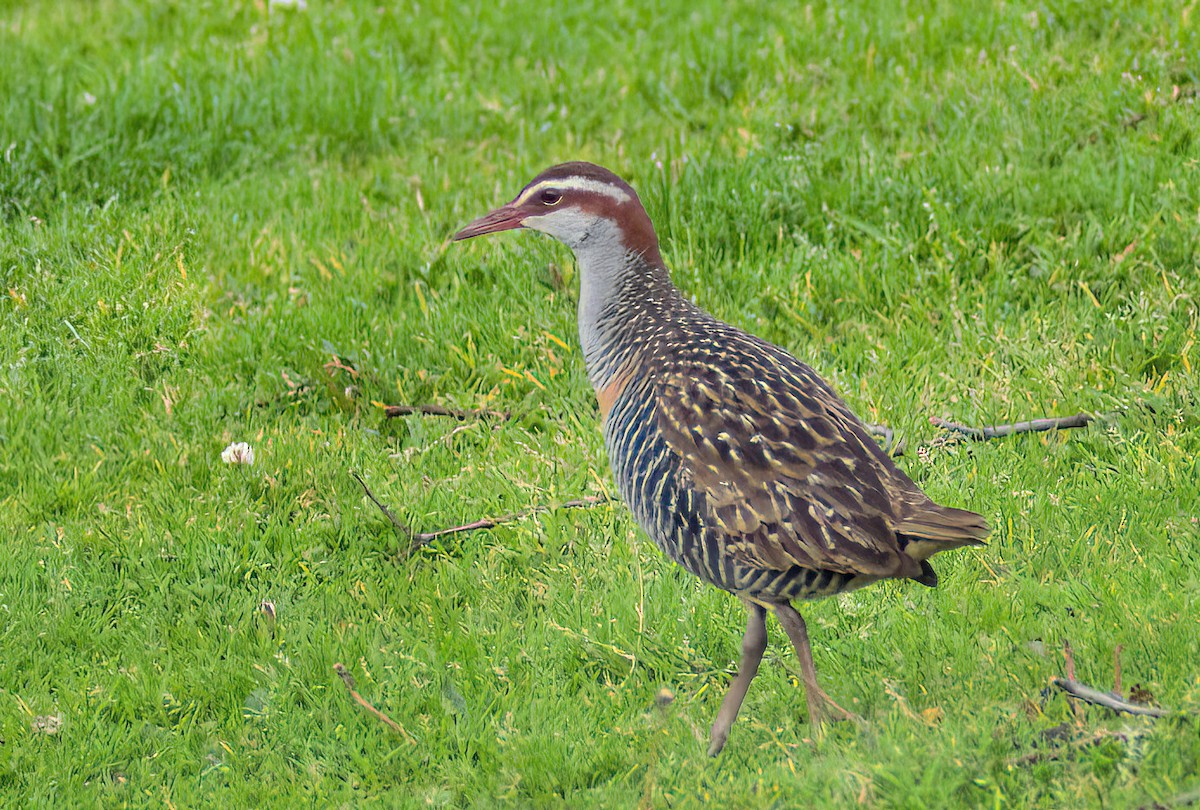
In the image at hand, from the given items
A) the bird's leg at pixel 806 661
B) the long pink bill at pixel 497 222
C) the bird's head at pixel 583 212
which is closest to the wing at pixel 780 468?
the bird's leg at pixel 806 661

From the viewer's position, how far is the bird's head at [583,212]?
16.5 feet

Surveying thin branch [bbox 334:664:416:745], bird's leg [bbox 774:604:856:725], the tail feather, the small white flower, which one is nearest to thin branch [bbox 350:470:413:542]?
the small white flower

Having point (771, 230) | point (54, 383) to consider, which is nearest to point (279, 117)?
point (54, 383)

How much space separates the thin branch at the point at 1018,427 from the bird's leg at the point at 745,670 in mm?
1703

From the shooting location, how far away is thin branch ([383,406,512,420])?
6.25 meters

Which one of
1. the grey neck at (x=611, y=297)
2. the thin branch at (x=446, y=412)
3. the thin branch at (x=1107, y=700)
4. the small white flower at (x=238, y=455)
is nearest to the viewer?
the thin branch at (x=1107, y=700)

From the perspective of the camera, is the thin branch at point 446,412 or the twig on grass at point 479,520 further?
the thin branch at point 446,412

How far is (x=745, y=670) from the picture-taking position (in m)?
4.37

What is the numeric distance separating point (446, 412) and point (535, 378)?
0.46 metres

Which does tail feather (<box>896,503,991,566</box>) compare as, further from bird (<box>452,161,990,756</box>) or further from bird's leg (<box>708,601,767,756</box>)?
bird's leg (<box>708,601,767,756</box>)

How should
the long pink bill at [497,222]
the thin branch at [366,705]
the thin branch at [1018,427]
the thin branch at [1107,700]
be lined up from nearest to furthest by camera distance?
the thin branch at [1107,700]
the thin branch at [366,705]
the long pink bill at [497,222]
the thin branch at [1018,427]

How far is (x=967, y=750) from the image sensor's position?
12.6 feet

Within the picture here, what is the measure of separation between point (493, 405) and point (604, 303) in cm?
143

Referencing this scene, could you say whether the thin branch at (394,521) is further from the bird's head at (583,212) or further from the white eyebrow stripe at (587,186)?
the white eyebrow stripe at (587,186)
